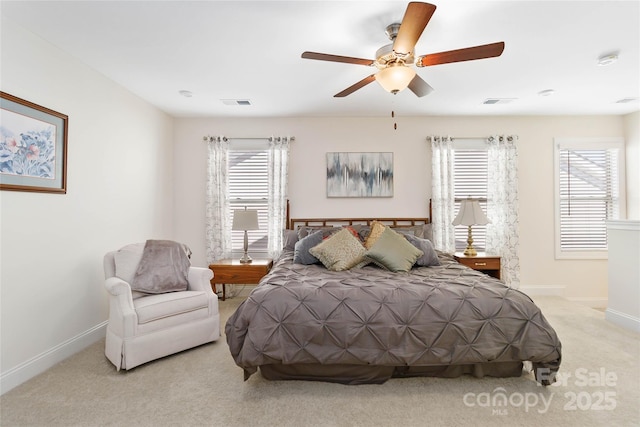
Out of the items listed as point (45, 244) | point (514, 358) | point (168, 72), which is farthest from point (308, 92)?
point (514, 358)

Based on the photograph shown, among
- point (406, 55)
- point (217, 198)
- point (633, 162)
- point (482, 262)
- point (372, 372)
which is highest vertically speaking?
point (406, 55)

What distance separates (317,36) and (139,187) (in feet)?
9.29

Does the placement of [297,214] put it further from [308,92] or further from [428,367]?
[428,367]

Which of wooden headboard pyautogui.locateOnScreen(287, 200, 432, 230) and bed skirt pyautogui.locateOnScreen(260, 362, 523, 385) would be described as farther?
wooden headboard pyautogui.locateOnScreen(287, 200, 432, 230)

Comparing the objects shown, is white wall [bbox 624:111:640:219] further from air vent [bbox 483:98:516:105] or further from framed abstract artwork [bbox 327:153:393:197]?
framed abstract artwork [bbox 327:153:393:197]

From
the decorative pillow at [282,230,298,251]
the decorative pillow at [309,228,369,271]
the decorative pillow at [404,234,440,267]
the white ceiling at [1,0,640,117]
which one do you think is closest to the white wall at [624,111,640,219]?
the white ceiling at [1,0,640,117]

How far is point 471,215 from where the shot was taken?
4.06m

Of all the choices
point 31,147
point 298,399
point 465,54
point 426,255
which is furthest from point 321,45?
point 298,399

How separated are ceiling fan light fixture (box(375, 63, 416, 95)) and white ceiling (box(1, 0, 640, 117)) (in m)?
0.37

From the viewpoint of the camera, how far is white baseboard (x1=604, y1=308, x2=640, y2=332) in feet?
10.9

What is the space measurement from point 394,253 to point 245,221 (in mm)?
2016

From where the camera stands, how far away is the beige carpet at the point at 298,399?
188 cm

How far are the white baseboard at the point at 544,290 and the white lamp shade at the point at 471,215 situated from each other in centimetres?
141

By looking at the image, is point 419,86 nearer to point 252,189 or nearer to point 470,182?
point 470,182
